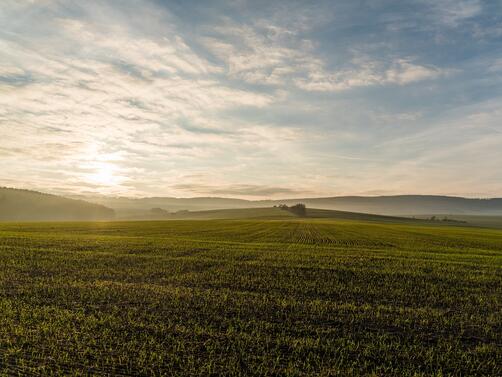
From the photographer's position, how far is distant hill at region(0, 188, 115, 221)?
5955 inches

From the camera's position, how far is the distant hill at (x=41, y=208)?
5955 inches

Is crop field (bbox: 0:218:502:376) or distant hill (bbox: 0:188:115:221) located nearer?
crop field (bbox: 0:218:502:376)

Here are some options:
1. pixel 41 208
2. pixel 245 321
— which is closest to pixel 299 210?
pixel 41 208

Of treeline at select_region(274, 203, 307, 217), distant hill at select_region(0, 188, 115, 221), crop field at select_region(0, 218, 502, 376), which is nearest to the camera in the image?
crop field at select_region(0, 218, 502, 376)

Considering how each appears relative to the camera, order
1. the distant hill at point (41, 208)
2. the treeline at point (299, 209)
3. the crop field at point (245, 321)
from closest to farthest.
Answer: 1. the crop field at point (245, 321)
2. the treeline at point (299, 209)
3. the distant hill at point (41, 208)

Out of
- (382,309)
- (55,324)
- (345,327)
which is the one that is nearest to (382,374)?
(345,327)

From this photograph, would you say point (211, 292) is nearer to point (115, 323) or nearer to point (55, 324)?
point (115, 323)

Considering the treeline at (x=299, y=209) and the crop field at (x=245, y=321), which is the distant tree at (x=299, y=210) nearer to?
the treeline at (x=299, y=209)

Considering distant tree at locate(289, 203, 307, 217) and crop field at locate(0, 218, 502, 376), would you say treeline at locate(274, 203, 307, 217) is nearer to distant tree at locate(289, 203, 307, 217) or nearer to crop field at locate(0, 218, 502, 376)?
distant tree at locate(289, 203, 307, 217)

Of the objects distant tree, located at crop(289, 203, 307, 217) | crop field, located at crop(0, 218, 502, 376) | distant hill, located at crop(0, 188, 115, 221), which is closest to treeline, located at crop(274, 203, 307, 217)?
distant tree, located at crop(289, 203, 307, 217)

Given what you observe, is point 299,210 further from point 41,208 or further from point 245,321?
point 245,321

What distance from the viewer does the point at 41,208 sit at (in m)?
160

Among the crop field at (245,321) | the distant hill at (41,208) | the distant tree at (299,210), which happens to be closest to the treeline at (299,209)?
the distant tree at (299,210)

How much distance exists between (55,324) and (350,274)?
47.0ft
